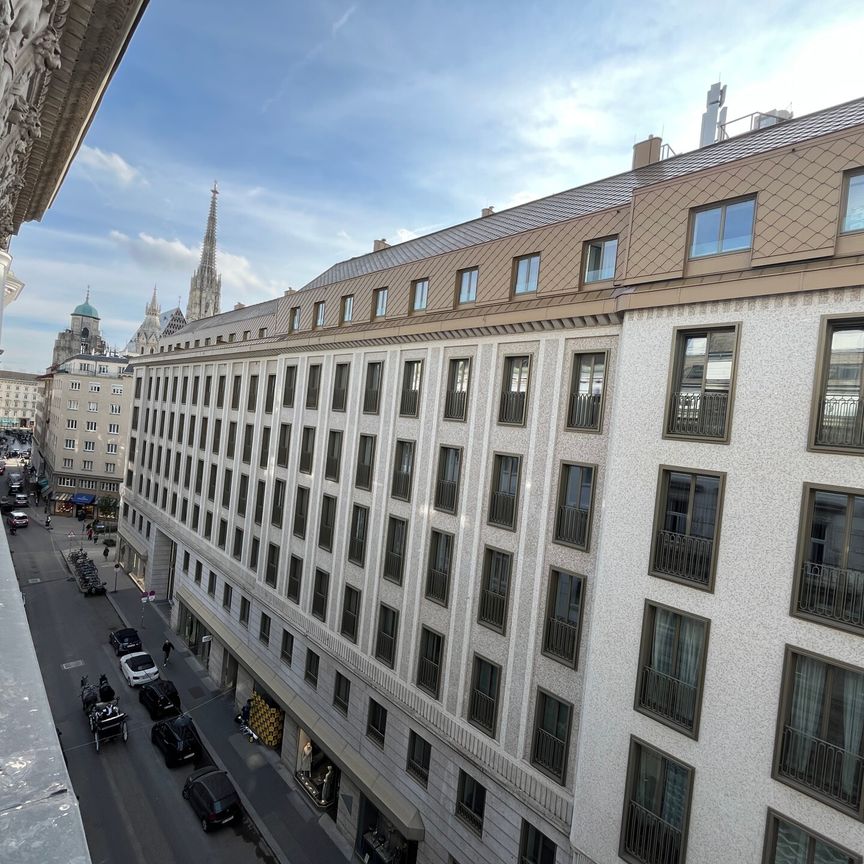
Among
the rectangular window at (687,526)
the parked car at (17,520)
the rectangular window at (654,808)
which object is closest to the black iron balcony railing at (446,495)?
the rectangular window at (687,526)

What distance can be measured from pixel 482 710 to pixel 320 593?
32.9 ft

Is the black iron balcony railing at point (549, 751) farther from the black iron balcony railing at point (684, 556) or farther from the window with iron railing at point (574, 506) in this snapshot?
the black iron balcony railing at point (684, 556)

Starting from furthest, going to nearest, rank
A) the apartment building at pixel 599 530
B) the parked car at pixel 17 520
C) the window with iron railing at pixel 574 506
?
1. the parked car at pixel 17 520
2. the window with iron railing at pixel 574 506
3. the apartment building at pixel 599 530

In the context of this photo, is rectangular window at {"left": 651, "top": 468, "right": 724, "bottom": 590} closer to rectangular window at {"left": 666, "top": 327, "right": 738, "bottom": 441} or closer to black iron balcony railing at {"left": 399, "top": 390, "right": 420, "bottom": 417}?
rectangular window at {"left": 666, "top": 327, "right": 738, "bottom": 441}

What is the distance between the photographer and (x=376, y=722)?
20469 mm

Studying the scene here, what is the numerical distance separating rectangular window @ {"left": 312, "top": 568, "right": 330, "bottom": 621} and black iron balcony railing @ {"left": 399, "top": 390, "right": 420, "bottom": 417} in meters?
8.20

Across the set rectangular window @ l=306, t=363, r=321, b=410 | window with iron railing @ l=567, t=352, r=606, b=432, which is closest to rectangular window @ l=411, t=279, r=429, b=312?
rectangular window @ l=306, t=363, r=321, b=410

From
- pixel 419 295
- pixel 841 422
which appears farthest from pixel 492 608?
pixel 419 295

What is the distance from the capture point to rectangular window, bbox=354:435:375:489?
21766 millimetres

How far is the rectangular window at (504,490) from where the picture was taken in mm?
16094

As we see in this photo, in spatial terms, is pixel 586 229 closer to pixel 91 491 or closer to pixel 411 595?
pixel 411 595

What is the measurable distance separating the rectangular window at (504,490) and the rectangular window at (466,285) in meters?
5.89

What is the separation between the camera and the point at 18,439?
15512 centimetres

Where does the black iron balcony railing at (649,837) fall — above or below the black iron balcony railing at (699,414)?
below
